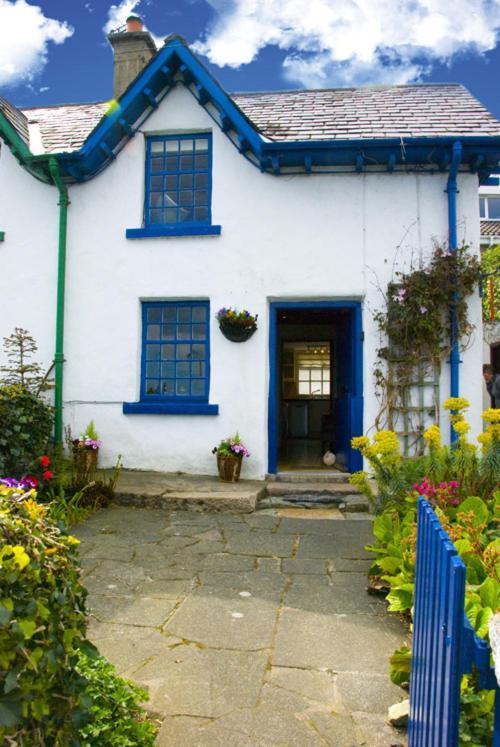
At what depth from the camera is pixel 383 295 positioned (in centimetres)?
786

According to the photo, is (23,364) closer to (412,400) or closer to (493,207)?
(412,400)

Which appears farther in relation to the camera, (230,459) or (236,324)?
(236,324)

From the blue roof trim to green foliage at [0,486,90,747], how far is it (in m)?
6.97

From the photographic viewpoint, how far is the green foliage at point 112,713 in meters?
2.22

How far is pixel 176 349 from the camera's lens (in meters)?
8.37

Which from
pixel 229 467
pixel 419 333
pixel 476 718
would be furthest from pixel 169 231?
pixel 476 718

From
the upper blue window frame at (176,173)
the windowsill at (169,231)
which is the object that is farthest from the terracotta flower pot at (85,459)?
the upper blue window frame at (176,173)

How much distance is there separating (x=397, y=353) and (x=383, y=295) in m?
0.86

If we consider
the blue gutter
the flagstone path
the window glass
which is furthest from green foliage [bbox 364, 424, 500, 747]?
the window glass

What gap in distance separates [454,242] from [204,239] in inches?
142

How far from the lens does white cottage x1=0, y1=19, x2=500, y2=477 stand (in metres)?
7.88

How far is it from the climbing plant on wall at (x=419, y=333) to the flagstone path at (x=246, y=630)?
8.04 feet

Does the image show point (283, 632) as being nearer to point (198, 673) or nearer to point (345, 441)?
point (198, 673)

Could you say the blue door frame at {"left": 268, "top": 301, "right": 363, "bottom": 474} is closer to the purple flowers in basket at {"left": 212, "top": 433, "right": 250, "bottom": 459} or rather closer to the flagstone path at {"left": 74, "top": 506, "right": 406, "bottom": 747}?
the purple flowers in basket at {"left": 212, "top": 433, "right": 250, "bottom": 459}
